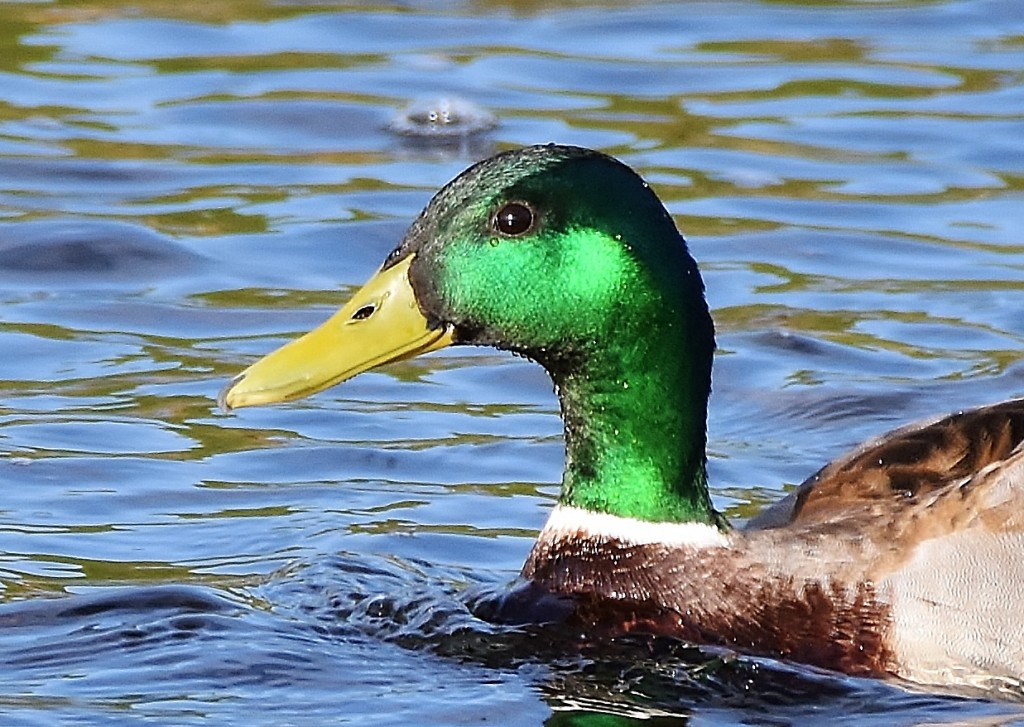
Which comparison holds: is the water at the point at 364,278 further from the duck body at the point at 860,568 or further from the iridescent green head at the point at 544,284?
the iridescent green head at the point at 544,284

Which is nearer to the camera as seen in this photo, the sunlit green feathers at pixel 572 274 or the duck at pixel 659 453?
the duck at pixel 659 453

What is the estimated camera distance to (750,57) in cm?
1315

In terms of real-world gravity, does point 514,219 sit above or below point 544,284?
above

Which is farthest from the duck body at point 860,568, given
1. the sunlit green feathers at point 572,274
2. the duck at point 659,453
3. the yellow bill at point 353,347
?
the yellow bill at point 353,347

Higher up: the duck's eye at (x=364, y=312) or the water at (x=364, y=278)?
the duck's eye at (x=364, y=312)

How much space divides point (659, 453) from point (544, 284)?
0.54 metres

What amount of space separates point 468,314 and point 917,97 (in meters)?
6.47

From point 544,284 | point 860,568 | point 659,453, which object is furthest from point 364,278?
point 860,568

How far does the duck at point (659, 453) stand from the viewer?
641 centimetres

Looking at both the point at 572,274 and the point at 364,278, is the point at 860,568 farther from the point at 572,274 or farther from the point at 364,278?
the point at 364,278

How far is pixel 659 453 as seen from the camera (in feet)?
22.3

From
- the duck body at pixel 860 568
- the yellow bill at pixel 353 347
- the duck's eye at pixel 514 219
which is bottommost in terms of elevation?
the duck body at pixel 860 568

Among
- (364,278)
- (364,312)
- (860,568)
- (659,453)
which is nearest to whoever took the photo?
(860,568)

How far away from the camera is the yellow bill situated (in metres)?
6.54
